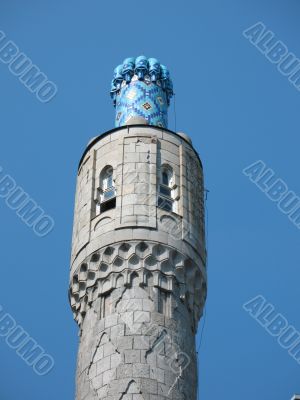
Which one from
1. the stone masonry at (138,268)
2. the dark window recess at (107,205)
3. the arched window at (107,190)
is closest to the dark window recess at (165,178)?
the stone masonry at (138,268)

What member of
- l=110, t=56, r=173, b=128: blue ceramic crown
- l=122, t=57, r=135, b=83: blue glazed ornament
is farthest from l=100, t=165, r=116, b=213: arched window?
l=122, t=57, r=135, b=83: blue glazed ornament

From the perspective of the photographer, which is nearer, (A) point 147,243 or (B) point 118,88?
(A) point 147,243

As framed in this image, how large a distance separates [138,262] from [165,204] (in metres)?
2.05

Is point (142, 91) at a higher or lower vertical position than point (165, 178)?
higher

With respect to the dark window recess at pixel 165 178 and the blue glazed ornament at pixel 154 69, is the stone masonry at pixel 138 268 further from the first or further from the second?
the blue glazed ornament at pixel 154 69

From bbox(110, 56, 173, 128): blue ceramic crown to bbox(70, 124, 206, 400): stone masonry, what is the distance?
1802mm

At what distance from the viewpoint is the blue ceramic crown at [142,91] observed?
105 feet

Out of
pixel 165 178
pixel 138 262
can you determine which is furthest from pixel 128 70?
pixel 138 262

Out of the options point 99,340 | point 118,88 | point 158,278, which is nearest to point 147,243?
point 158,278

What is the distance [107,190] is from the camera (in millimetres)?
29266

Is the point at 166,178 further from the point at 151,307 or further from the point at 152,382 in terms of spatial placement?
the point at 152,382

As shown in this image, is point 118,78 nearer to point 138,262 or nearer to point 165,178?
point 165,178

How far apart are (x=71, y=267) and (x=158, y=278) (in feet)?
8.73

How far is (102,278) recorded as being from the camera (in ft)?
89.7
